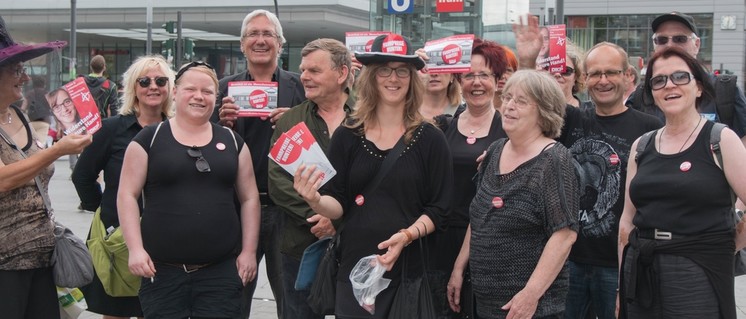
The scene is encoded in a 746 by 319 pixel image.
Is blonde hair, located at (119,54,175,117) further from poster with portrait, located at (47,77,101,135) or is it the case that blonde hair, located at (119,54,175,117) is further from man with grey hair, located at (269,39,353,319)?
poster with portrait, located at (47,77,101,135)

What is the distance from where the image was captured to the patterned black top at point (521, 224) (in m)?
3.99

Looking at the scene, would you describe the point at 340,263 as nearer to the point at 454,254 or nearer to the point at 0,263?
the point at 454,254

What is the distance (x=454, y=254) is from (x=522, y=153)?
0.83 m

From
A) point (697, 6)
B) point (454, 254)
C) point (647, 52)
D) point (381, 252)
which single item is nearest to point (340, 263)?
point (381, 252)

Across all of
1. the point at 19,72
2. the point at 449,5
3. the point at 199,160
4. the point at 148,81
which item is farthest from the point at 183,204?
the point at 449,5

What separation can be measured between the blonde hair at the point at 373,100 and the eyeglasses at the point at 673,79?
120cm

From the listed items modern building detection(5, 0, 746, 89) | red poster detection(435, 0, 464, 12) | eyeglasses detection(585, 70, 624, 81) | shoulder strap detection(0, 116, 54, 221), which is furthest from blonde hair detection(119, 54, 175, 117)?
modern building detection(5, 0, 746, 89)

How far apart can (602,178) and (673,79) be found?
88cm

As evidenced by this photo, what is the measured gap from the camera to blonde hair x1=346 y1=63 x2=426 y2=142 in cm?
450

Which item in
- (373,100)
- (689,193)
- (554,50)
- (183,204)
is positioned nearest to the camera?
(689,193)

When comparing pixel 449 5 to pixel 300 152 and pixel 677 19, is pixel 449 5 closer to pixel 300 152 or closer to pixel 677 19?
pixel 677 19

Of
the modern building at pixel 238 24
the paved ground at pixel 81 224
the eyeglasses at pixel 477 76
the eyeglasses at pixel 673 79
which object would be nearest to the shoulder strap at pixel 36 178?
the eyeglasses at pixel 477 76

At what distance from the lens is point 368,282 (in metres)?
4.21

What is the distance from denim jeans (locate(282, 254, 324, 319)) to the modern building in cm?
2345
